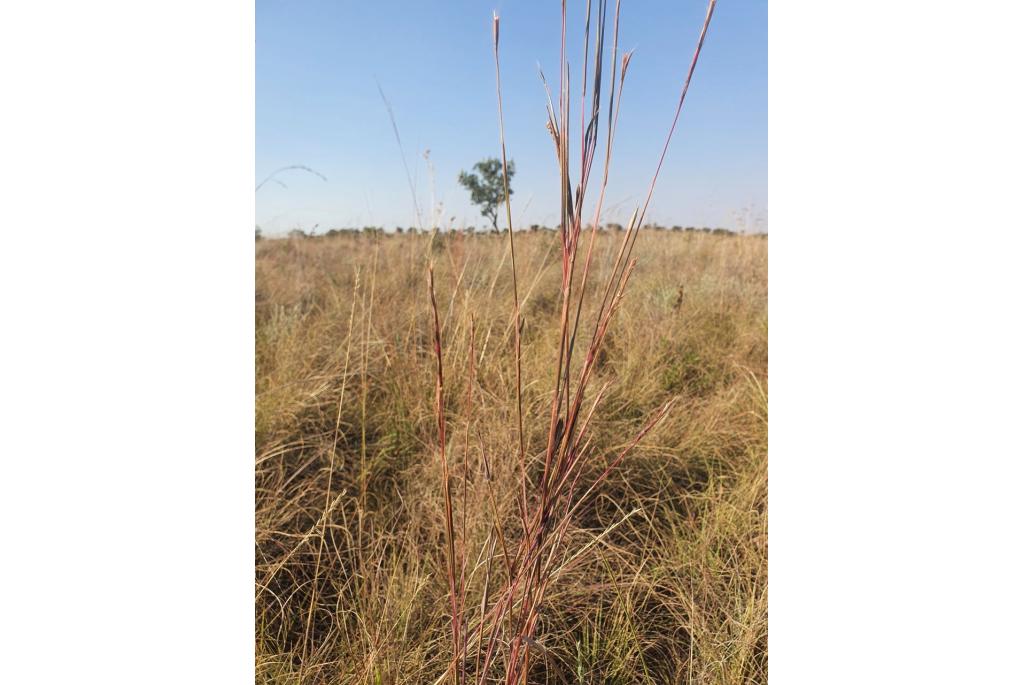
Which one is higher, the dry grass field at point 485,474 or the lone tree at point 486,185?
the lone tree at point 486,185

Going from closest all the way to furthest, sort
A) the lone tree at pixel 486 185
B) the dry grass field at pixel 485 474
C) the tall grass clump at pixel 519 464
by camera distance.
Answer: the tall grass clump at pixel 519 464 < the dry grass field at pixel 485 474 < the lone tree at pixel 486 185

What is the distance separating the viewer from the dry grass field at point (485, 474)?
0.86m

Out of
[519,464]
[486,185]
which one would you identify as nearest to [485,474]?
[519,464]

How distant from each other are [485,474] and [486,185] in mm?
656

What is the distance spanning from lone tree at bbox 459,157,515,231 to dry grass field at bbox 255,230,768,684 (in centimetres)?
15

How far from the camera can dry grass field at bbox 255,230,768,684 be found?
0.86 metres

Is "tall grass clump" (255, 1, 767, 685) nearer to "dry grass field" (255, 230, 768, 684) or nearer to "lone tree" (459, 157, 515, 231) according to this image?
"dry grass field" (255, 230, 768, 684)

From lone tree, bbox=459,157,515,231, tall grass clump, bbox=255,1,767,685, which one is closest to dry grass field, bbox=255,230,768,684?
tall grass clump, bbox=255,1,767,685

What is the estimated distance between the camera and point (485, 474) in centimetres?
90

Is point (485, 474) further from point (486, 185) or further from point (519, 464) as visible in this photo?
point (486, 185)

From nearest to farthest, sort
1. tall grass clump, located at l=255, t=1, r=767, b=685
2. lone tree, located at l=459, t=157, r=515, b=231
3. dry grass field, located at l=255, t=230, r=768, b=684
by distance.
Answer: tall grass clump, located at l=255, t=1, r=767, b=685
dry grass field, located at l=255, t=230, r=768, b=684
lone tree, located at l=459, t=157, r=515, b=231

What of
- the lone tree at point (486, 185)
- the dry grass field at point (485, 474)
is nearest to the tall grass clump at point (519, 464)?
the dry grass field at point (485, 474)

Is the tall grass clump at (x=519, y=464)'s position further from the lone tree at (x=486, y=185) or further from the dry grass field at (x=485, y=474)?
the lone tree at (x=486, y=185)

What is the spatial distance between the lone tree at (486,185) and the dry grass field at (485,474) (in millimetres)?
155
